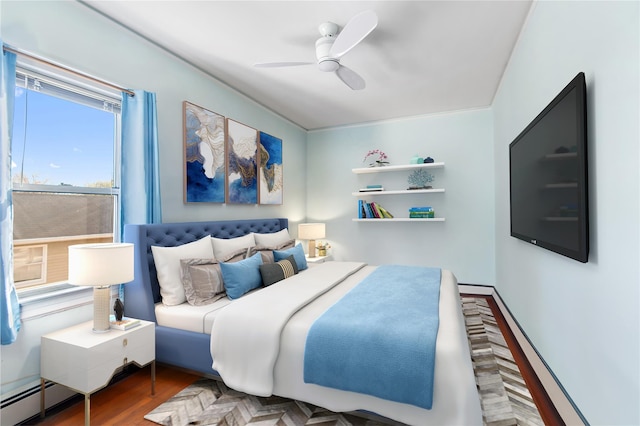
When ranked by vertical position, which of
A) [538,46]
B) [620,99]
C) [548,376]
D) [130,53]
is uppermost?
[130,53]

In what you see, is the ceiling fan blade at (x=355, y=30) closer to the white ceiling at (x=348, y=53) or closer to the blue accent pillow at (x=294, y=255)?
the white ceiling at (x=348, y=53)

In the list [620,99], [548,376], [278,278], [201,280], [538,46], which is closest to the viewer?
[620,99]

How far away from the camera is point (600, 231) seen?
1.37 meters

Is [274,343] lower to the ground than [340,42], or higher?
lower

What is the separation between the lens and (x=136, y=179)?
8.12 feet

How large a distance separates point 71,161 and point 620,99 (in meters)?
3.15

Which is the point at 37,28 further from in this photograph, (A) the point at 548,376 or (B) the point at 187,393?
(A) the point at 548,376

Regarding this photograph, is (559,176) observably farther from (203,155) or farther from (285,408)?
(203,155)

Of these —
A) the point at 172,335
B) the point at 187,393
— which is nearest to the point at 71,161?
the point at 172,335

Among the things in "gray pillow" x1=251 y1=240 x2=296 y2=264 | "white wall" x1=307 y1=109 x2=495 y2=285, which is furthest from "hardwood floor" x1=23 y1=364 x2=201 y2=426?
"white wall" x1=307 y1=109 x2=495 y2=285

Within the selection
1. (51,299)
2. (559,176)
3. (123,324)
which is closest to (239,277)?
(123,324)

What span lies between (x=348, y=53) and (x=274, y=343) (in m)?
2.57

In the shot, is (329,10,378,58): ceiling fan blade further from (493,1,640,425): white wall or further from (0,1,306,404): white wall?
(0,1,306,404): white wall

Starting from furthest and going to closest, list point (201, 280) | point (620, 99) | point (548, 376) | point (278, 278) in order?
point (278, 278), point (201, 280), point (548, 376), point (620, 99)
